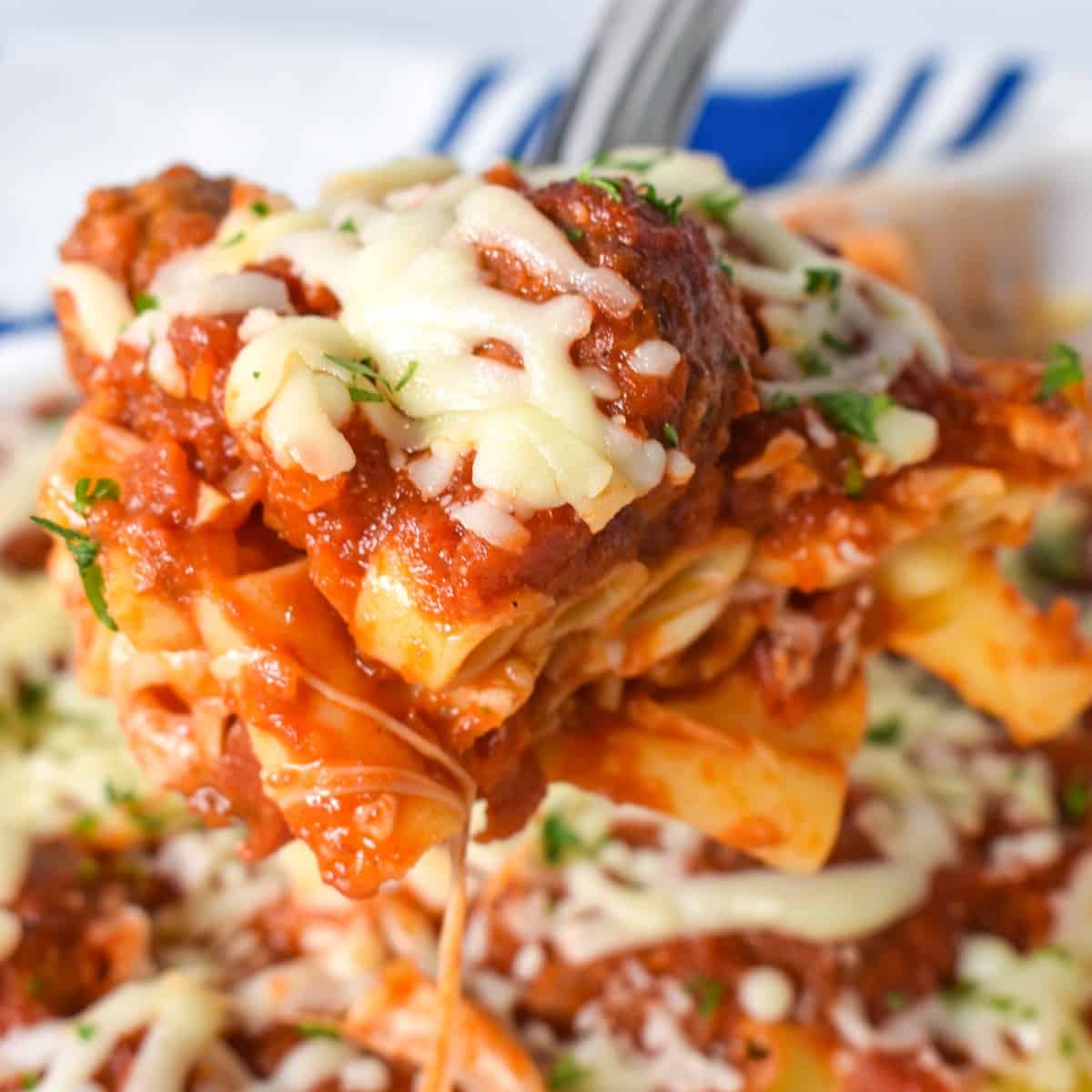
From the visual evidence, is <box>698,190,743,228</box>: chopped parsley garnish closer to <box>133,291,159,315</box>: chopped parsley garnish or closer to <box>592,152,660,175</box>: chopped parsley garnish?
<box>592,152,660,175</box>: chopped parsley garnish

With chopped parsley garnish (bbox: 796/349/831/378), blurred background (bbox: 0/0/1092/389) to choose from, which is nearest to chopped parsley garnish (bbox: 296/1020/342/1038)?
chopped parsley garnish (bbox: 796/349/831/378)

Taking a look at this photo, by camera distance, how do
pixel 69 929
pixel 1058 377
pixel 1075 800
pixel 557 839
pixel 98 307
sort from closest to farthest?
pixel 98 307, pixel 1058 377, pixel 69 929, pixel 557 839, pixel 1075 800

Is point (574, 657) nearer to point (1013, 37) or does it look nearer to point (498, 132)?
point (498, 132)

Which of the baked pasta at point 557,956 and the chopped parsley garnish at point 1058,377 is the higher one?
the chopped parsley garnish at point 1058,377

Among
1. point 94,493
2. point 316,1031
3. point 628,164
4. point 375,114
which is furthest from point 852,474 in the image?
point 375,114

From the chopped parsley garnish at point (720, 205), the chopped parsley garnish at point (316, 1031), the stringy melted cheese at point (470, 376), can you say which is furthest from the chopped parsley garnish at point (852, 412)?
the chopped parsley garnish at point (316, 1031)

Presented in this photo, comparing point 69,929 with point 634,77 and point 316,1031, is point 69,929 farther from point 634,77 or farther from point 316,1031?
point 634,77

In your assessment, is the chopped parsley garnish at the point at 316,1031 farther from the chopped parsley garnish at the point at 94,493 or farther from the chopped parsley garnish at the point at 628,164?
the chopped parsley garnish at the point at 628,164
